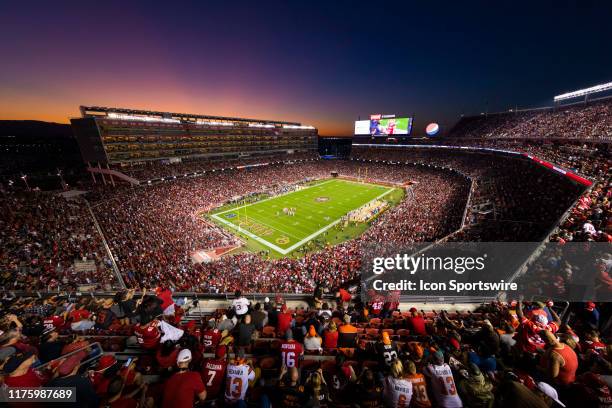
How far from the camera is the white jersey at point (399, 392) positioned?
3555 millimetres

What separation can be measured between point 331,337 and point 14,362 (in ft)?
18.5

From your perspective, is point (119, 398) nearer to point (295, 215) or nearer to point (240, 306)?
point (240, 306)

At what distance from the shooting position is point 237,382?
12.2ft

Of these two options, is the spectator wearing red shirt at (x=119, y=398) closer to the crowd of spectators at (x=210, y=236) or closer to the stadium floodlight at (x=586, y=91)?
the crowd of spectators at (x=210, y=236)

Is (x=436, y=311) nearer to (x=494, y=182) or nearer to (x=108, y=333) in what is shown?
(x=108, y=333)

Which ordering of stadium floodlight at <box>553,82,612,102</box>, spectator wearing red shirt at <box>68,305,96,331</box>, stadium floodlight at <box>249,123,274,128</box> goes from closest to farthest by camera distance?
spectator wearing red shirt at <box>68,305,96,331</box>, stadium floodlight at <box>553,82,612,102</box>, stadium floodlight at <box>249,123,274,128</box>

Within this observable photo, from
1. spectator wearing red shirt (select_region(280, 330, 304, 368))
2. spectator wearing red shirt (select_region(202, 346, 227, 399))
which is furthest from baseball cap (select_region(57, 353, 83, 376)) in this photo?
spectator wearing red shirt (select_region(280, 330, 304, 368))

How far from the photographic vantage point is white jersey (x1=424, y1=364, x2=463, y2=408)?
359 cm

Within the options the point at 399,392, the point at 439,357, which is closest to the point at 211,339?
the point at 399,392

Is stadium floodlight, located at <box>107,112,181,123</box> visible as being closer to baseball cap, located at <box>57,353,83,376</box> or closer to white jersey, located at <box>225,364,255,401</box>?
baseball cap, located at <box>57,353,83,376</box>

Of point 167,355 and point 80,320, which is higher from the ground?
point 167,355

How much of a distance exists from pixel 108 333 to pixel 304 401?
19.8 feet

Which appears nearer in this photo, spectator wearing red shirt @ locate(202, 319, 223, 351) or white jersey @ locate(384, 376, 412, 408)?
white jersey @ locate(384, 376, 412, 408)

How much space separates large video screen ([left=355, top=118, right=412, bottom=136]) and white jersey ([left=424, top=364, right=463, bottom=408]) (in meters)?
65.6
